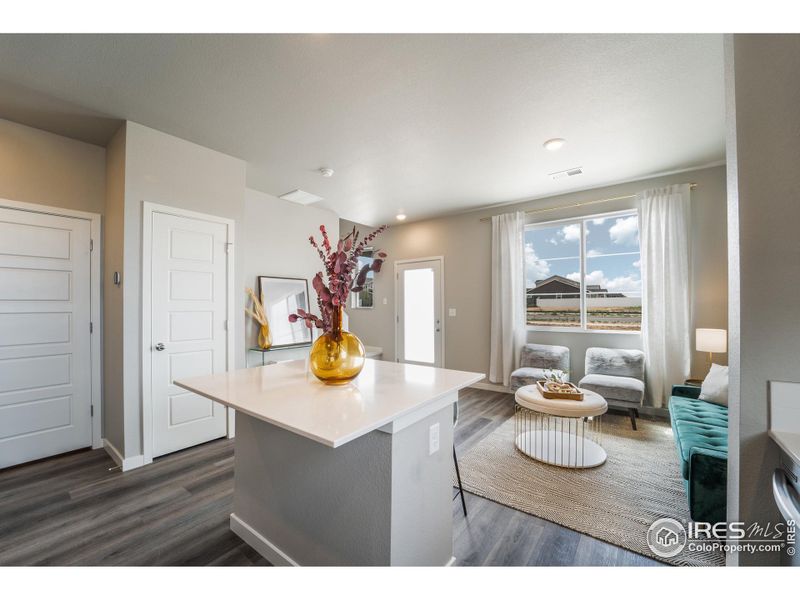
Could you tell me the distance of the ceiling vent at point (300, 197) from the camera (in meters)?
4.11

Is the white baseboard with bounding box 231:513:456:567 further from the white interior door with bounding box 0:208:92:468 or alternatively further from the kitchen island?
the white interior door with bounding box 0:208:92:468

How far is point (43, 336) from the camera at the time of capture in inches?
102

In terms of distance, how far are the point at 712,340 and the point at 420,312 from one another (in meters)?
3.65

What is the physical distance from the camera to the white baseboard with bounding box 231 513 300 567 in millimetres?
1488

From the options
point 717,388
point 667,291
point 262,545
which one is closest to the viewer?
point 262,545

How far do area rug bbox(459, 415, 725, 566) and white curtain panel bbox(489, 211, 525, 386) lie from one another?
5.36ft

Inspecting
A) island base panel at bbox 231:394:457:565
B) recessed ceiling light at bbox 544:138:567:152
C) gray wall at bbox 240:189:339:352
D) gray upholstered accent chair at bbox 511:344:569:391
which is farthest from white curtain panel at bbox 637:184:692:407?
gray wall at bbox 240:189:339:352

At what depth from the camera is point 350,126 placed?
→ 8.44ft

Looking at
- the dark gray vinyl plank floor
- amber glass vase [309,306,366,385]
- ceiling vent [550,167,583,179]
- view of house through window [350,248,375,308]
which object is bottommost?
the dark gray vinyl plank floor

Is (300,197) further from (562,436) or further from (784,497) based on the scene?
(784,497)

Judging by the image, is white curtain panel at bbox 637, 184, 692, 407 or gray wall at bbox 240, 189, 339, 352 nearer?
white curtain panel at bbox 637, 184, 692, 407

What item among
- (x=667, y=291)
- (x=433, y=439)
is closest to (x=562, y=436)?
(x=433, y=439)

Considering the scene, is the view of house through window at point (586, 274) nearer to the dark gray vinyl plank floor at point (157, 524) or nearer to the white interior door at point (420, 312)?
the white interior door at point (420, 312)
